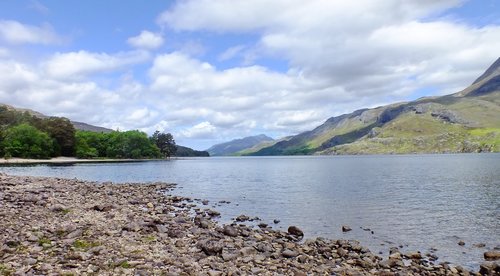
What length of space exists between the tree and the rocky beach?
173 m

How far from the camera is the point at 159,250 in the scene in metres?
21.5

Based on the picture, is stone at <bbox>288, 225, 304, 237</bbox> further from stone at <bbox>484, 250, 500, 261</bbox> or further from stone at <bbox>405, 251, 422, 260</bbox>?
stone at <bbox>484, 250, 500, 261</bbox>

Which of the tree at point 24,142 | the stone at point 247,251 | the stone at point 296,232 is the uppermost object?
the tree at point 24,142

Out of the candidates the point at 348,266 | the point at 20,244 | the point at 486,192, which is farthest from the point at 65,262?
the point at 486,192

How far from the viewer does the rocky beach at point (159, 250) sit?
17844mm

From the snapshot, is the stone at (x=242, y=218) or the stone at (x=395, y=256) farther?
the stone at (x=242, y=218)

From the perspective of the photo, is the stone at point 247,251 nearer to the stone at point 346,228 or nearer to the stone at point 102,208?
the stone at point 346,228

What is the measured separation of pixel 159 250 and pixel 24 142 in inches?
7651

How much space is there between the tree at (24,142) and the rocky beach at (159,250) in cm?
17252

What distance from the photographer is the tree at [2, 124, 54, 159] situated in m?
179

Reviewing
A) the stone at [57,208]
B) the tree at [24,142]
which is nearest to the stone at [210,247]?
the stone at [57,208]

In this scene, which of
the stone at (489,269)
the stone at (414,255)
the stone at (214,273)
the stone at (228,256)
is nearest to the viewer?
the stone at (214,273)

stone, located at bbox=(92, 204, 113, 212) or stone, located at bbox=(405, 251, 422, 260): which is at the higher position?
stone, located at bbox=(92, 204, 113, 212)

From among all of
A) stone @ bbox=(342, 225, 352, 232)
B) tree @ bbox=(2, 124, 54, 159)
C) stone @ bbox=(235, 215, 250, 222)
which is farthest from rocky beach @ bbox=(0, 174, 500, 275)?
tree @ bbox=(2, 124, 54, 159)
